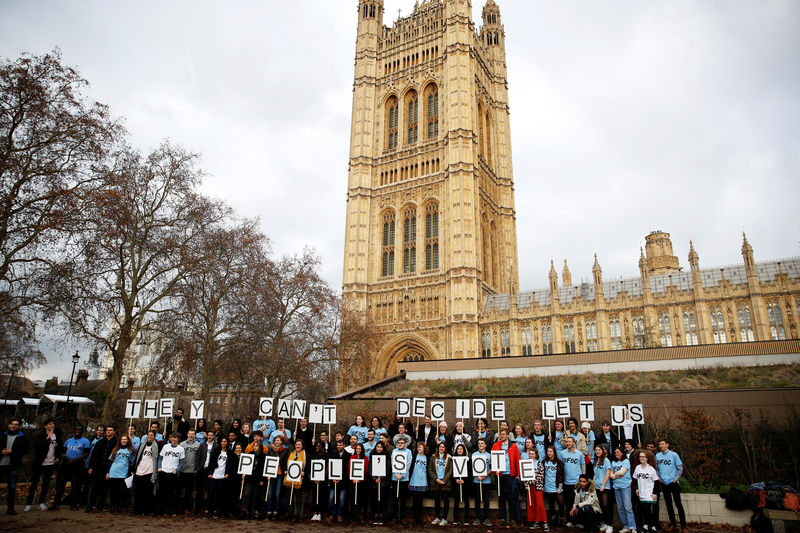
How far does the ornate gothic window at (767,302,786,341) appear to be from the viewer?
3031 cm

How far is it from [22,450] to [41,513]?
1.19 meters

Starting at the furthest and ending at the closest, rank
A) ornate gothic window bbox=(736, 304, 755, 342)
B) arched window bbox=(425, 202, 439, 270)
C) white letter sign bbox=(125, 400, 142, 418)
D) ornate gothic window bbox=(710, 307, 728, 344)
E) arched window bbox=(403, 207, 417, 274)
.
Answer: arched window bbox=(403, 207, 417, 274), arched window bbox=(425, 202, 439, 270), ornate gothic window bbox=(710, 307, 728, 344), ornate gothic window bbox=(736, 304, 755, 342), white letter sign bbox=(125, 400, 142, 418)

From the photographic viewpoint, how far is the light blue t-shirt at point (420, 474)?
902 cm

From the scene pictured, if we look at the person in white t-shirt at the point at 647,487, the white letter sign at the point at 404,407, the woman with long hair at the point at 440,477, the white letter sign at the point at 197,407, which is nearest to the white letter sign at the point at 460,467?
the woman with long hair at the point at 440,477

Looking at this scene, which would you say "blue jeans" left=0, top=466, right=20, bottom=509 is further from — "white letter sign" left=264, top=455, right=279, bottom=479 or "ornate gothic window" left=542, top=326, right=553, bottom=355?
"ornate gothic window" left=542, top=326, right=553, bottom=355

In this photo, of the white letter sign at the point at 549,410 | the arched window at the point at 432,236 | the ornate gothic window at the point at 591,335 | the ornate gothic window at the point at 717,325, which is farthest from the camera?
the arched window at the point at 432,236

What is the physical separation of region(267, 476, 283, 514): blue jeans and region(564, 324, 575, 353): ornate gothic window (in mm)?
29284

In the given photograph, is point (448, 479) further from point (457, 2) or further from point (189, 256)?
point (457, 2)

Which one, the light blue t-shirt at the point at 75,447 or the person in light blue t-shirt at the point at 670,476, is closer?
the person in light blue t-shirt at the point at 670,476

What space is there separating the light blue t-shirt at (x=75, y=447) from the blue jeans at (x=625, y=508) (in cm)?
986

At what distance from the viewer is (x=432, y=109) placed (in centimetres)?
4606

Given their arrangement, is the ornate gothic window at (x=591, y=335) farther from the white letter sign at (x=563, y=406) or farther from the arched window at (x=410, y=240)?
the white letter sign at (x=563, y=406)

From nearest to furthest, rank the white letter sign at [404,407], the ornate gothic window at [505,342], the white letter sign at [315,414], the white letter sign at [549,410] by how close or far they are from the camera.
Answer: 1. the white letter sign at [549,410]
2. the white letter sign at [315,414]
3. the white letter sign at [404,407]
4. the ornate gothic window at [505,342]

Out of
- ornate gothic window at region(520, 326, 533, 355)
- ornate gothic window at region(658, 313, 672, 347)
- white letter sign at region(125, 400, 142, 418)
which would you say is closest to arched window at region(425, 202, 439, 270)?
ornate gothic window at region(520, 326, 533, 355)
